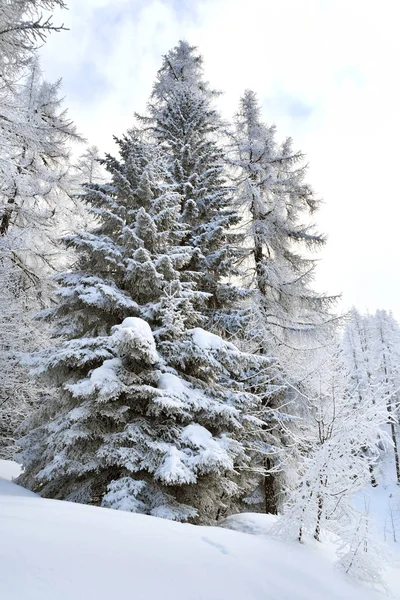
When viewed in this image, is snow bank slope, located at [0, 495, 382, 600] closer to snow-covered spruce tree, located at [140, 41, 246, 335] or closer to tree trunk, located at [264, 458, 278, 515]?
tree trunk, located at [264, 458, 278, 515]

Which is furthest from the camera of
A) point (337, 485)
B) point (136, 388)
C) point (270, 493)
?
point (270, 493)

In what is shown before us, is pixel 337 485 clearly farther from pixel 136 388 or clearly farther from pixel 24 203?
pixel 24 203

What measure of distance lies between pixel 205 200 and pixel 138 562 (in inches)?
350

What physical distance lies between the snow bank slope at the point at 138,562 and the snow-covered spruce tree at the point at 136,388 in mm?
1448

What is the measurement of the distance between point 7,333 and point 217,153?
8.30 metres

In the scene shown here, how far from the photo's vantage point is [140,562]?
2.67 m

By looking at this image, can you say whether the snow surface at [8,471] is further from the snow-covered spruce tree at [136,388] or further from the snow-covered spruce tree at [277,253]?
the snow-covered spruce tree at [277,253]

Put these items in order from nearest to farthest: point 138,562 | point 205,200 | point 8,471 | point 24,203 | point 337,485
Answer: point 138,562, point 337,485, point 8,471, point 205,200, point 24,203

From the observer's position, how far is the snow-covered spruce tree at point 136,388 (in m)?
5.54

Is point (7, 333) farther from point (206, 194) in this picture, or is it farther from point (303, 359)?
point (303, 359)

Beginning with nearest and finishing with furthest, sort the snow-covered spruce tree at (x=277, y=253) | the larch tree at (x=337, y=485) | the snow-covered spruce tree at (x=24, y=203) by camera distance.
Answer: the larch tree at (x=337, y=485)
the snow-covered spruce tree at (x=24, y=203)
the snow-covered spruce tree at (x=277, y=253)

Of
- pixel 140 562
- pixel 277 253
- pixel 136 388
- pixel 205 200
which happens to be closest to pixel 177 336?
pixel 136 388

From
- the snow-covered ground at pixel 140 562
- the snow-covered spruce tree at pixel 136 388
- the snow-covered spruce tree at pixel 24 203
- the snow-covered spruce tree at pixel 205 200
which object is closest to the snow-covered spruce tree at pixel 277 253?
the snow-covered spruce tree at pixel 205 200

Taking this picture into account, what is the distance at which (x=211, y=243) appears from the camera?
9.80 m
